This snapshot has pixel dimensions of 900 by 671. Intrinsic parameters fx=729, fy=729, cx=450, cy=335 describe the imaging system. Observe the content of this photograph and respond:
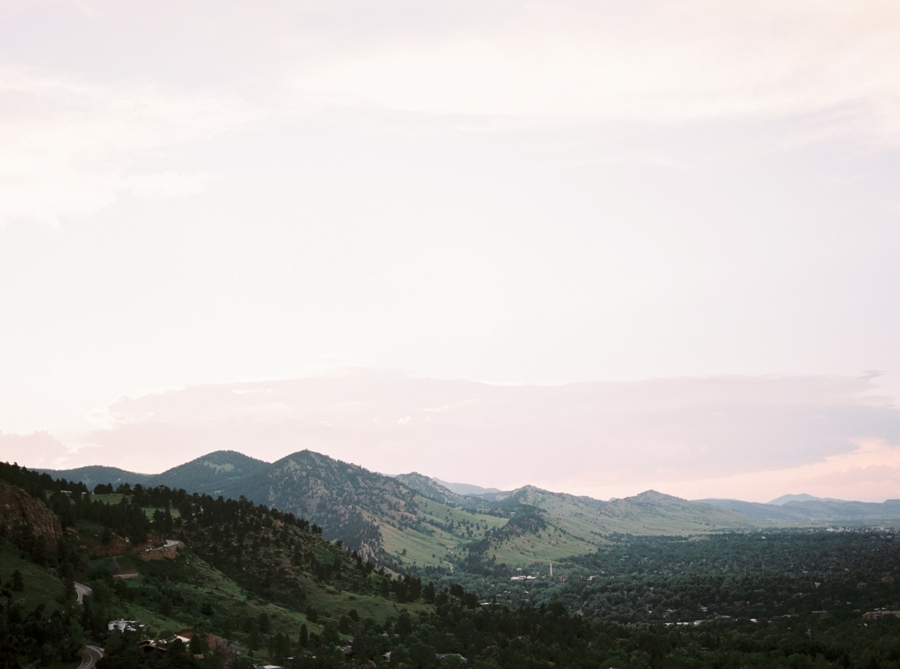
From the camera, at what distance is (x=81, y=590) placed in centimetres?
12275

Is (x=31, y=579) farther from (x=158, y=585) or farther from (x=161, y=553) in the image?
(x=161, y=553)

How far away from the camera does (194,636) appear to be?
11031cm

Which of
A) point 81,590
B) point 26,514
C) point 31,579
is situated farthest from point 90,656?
point 26,514

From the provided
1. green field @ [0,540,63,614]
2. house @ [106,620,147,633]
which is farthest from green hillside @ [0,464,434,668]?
house @ [106,620,147,633]

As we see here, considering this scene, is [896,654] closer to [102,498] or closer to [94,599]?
[94,599]

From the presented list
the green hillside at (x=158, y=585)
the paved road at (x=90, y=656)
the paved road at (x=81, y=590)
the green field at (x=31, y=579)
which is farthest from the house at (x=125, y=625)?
the paved road at (x=81, y=590)

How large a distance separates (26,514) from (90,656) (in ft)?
145

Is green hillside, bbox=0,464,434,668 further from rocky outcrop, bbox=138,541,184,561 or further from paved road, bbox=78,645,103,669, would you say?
paved road, bbox=78,645,103,669

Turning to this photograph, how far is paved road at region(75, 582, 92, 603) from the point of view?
118300mm

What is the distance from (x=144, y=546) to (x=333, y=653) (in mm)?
61422

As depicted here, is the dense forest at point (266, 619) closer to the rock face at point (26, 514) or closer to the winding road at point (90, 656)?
the winding road at point (90, 656)

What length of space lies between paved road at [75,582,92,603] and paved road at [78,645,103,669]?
17.0m

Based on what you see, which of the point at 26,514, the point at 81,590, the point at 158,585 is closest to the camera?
the point at 81,590

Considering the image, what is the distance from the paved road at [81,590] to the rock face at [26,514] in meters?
10.8
